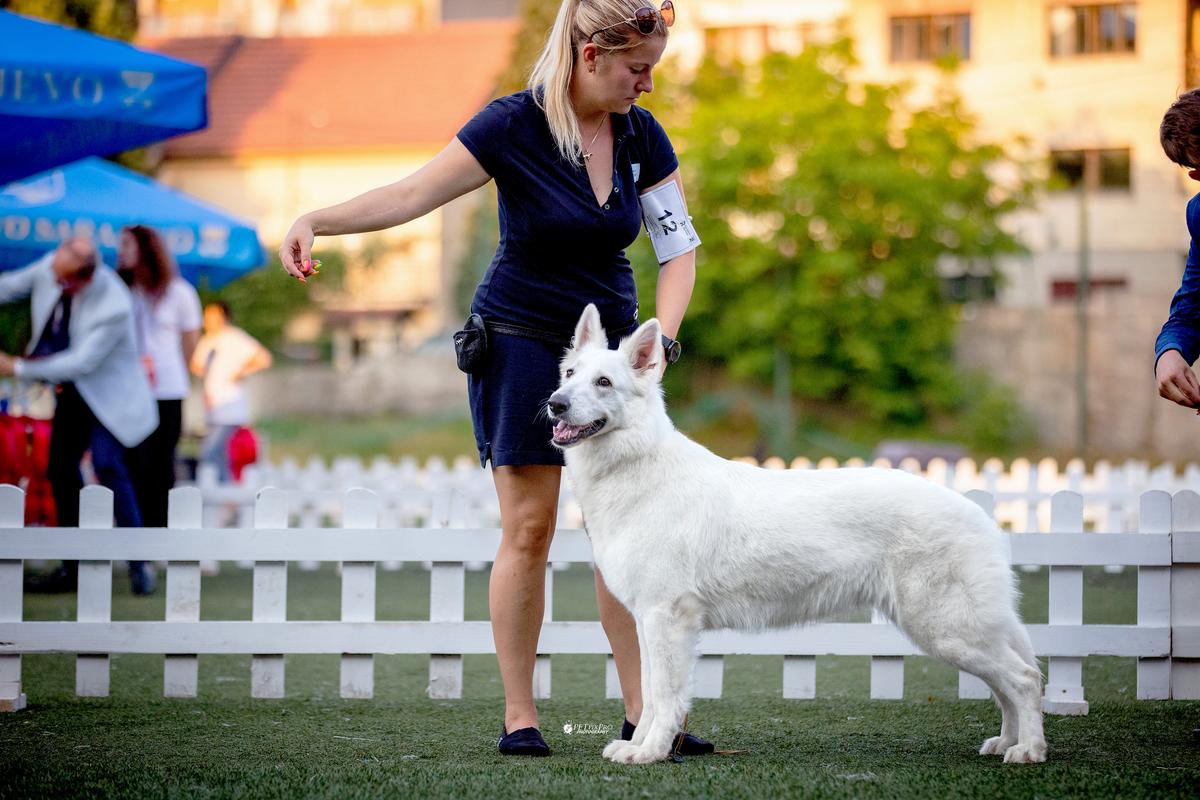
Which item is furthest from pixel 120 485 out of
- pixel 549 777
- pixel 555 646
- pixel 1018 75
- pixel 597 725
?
pixel 1018 75

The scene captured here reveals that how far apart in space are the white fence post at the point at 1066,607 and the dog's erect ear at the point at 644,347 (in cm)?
218

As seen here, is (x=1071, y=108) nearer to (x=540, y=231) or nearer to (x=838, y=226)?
(x=838, y=226)

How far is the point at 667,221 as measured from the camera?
441cm

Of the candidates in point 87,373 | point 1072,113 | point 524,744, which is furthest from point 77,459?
point 1072,113

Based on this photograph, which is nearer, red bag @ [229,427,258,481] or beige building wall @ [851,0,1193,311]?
red bag @ [229,427,258,481]

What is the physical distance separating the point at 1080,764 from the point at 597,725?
1692mm

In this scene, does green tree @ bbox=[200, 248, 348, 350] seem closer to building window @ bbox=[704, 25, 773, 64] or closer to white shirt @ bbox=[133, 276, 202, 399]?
building window @ bbox=[704, 25, 773, 64]

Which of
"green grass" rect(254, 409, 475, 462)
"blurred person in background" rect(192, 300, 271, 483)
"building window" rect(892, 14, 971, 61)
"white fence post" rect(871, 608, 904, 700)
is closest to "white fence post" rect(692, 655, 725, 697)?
"white fence post" rect(871, 608, 904, 700)

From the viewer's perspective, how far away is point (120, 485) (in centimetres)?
748

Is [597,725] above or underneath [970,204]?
underneath

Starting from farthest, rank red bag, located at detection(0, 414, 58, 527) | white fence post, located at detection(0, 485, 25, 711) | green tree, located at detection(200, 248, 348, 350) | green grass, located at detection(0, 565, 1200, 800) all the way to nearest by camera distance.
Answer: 1. green tree, located at detection(200, 248, 348, 350)
2. red bag, located at detection(0, 414, 58, 527)
3. white fence post, located at detection(0, 485, 25, 711)
4. green grass, located at detection(0, 565, 1200, 800)

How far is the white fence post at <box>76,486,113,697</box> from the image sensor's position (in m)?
5.18

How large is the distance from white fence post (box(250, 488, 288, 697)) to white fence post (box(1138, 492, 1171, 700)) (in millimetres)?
3572

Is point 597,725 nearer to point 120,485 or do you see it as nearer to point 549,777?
point 549,777
